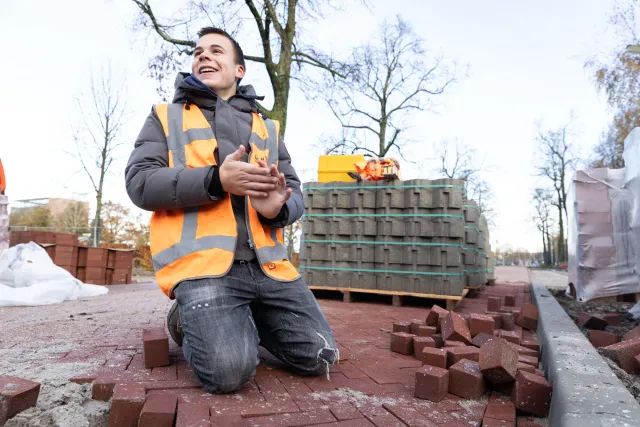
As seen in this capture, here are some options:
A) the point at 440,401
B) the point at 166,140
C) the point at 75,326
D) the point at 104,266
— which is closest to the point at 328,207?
the point at 75,326

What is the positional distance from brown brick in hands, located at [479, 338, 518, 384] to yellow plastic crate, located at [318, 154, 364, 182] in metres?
4.40

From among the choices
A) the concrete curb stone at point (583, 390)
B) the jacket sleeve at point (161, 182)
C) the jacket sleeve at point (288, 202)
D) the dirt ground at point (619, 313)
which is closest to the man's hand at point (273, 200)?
the jacket sleeve at point (288, 202)

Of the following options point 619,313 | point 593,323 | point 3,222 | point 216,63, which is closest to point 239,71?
point 216,63

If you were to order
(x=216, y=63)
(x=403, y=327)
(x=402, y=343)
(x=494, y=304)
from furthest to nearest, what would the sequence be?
1. (x=494, y=304)
2. (x=403, y=327)
3. (x=402, y=343)
4. (x=216, y=63)

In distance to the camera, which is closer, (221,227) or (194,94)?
(221,227)

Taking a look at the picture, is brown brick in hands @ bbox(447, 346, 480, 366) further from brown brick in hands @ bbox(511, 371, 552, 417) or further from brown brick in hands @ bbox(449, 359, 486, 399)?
brown brick in hands @ bbox(511, 371, 552, 417)

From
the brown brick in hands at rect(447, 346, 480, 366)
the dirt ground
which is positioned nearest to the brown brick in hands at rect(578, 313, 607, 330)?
the dirt ground

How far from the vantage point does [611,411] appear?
1.57m

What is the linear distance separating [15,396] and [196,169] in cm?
122

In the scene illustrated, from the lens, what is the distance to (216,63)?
9.11 feet

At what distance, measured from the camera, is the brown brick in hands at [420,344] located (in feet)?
9.73

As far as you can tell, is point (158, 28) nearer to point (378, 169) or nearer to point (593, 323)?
point (378, 169)

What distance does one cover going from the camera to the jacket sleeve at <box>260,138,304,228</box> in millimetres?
2670

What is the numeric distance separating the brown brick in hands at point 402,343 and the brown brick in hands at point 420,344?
0.04m
